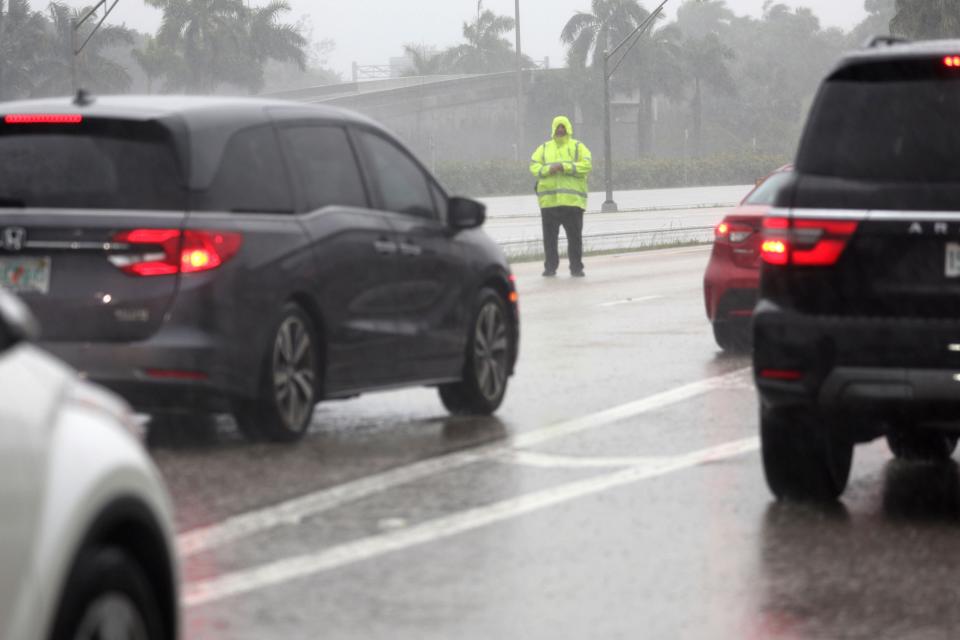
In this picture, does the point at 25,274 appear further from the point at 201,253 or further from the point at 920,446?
the point at 920,446

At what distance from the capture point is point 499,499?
8.33m

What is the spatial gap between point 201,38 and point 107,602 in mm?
89137

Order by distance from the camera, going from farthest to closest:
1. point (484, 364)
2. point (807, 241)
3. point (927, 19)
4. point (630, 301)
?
point (927, 19) → point (630, 301) → point (484, 364) → point (807, 241)

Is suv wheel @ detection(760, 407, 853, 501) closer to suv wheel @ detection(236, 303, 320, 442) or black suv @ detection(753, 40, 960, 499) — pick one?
black suv @ detection(753, 40, 960, 499)

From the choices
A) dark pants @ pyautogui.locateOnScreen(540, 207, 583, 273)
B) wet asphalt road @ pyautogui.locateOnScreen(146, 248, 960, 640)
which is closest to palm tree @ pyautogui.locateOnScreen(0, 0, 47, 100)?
dark pants @ pyautogui.locateOnScreen(540, 207, 583, 273)

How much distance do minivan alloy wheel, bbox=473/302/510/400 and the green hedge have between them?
5851 cm

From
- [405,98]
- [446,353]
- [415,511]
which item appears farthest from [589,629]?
[405,98]

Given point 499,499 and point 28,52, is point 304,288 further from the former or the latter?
point 28,52

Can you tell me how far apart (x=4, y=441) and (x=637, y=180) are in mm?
82700

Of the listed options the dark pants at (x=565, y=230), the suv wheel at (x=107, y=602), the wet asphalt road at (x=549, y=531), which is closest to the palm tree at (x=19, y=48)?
the dark pants at (x=565, y=230)

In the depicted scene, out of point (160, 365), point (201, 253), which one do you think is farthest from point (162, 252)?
point (160, 365)

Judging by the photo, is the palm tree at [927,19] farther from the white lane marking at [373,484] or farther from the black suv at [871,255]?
the black suv at [871,255]

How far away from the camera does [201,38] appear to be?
9131cm

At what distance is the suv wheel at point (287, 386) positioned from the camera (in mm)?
9352
